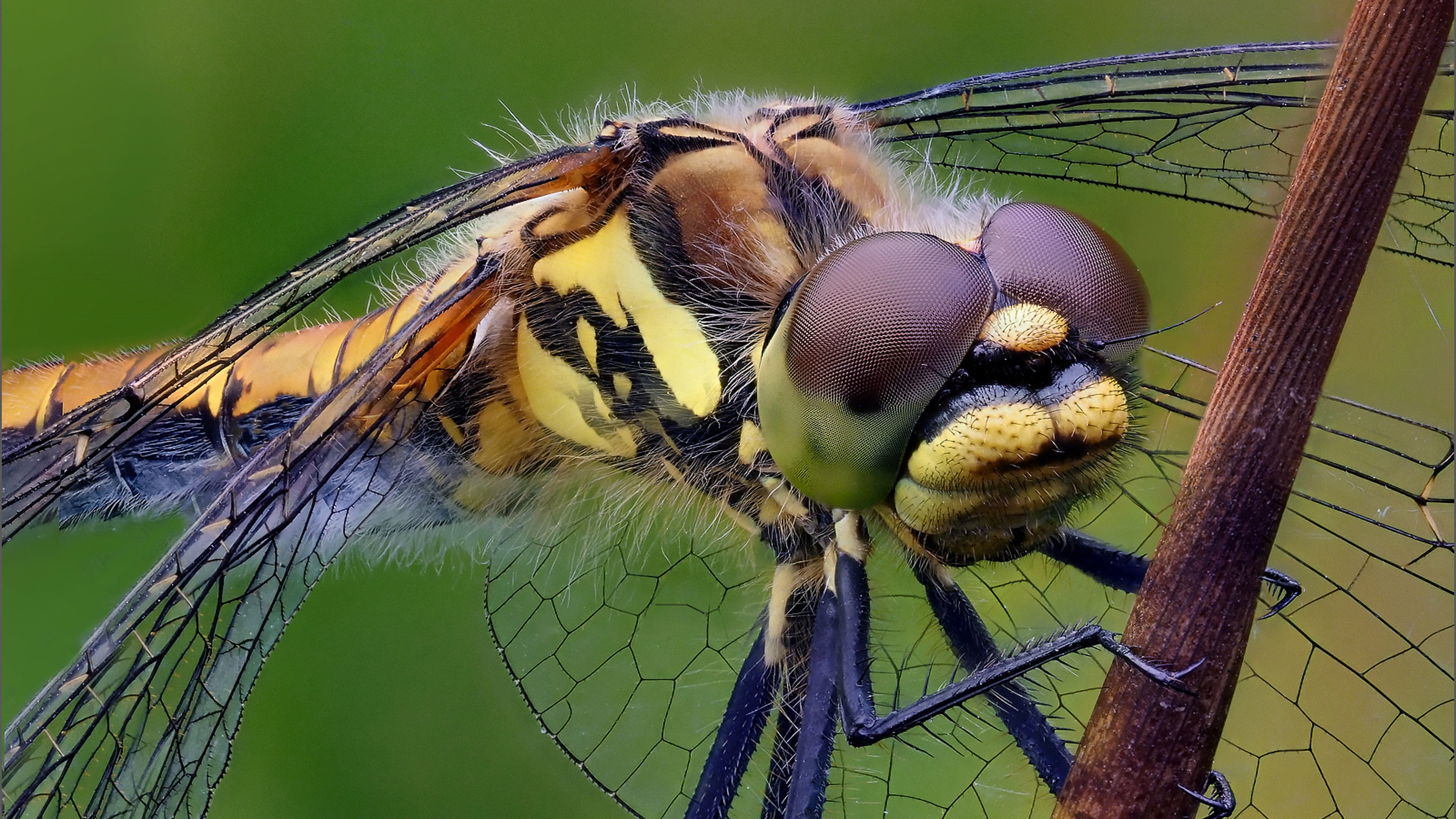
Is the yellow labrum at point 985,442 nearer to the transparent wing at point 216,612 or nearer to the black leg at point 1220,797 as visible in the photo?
the black leg at point 1220,797

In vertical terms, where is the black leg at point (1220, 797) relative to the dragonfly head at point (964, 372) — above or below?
below

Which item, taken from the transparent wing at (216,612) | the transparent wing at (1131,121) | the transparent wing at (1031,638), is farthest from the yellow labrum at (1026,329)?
the transparent wing at (216,612)

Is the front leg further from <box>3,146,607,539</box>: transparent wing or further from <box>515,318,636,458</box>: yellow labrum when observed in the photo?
<box>3,146,607,539</box>: transparent wing

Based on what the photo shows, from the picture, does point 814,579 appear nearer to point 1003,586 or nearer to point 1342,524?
point 1003,586

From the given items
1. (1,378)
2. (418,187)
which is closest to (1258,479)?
(418,187)

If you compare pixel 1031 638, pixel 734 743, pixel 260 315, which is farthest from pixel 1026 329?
pixel 260 315

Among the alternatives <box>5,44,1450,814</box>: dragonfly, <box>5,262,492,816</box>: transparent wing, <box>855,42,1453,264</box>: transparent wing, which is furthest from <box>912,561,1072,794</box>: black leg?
<box>5,262,492,816</box>: transparent wing

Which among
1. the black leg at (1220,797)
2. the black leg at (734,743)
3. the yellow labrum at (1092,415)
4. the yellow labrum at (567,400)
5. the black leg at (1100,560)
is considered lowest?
the black leg at (734,743)
